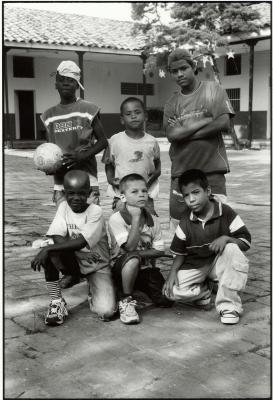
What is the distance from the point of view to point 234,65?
20016 mm

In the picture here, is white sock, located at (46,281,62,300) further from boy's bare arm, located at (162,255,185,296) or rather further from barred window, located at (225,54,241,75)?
barred window, located at (225,54,241,75)

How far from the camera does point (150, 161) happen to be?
13.1 ft

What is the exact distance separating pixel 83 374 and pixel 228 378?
0.66 meters

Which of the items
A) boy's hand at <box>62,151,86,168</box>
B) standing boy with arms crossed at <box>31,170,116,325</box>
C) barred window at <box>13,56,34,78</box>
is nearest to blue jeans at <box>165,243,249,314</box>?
standing boy with arms crossed at <box>31,170,116,325</box>

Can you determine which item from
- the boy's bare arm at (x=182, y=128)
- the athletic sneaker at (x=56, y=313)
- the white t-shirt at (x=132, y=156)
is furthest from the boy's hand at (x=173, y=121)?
the athletic sneaker at (x=56, y=313)

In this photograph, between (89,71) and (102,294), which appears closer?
(102,294)

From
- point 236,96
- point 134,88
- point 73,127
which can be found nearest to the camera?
point 73,127

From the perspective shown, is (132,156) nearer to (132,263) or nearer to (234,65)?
(132,263)

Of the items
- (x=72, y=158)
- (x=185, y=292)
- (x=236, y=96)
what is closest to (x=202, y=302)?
(x=185, y=292)

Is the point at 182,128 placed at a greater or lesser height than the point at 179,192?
greater

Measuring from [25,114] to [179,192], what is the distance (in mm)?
17487

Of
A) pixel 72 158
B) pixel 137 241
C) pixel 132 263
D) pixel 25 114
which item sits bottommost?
pixel 132 263

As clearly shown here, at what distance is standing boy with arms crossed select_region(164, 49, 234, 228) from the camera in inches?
142

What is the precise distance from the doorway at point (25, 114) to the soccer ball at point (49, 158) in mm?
17048
